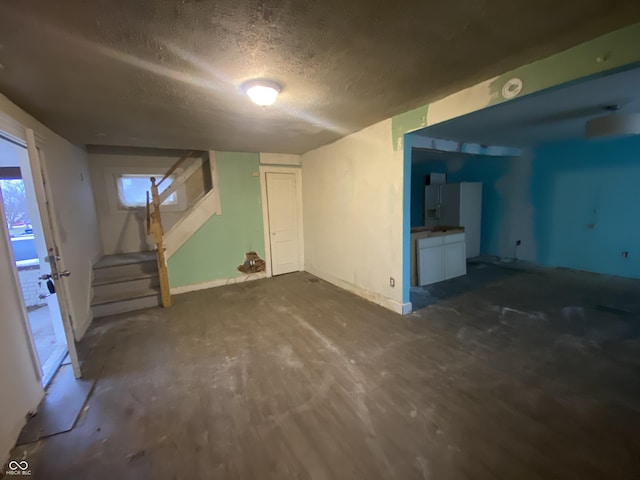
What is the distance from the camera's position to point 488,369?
2137mm

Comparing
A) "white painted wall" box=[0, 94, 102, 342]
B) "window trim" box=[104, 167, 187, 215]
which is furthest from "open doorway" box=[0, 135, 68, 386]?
"window trim" box=[104, 167, 187, 215]

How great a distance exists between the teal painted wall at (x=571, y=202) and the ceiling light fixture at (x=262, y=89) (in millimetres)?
5692

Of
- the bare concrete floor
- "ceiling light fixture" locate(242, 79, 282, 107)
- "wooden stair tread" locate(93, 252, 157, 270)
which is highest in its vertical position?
"ceiling light fixture" locate(242, 79, 282, 107)

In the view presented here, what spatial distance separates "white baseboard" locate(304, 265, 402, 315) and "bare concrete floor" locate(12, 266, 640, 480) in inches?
6.8

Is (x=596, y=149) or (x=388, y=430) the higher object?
(x=596, y=149)

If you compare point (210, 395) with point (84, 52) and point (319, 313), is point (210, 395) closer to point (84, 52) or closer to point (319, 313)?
point (319, 313)

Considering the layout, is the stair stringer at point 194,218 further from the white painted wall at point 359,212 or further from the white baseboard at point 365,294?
the white baseboard at point 365,294

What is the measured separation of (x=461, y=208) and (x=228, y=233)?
4.90 m

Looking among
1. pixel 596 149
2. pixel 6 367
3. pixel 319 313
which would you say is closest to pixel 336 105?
pixel 319 313

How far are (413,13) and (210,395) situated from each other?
2.77 meters

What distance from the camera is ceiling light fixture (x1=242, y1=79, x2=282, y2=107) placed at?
1.93 meters

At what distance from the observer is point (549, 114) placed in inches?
126

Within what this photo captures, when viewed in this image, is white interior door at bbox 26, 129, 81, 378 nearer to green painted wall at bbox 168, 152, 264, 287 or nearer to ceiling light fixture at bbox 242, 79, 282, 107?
ceiling light fixture at bbox 242, 79, 282, 107

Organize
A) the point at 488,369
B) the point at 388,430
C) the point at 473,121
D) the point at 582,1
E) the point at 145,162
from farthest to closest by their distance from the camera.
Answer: the point at 145,162
the point at 473,121
the point at 488,369
the point at 388,430
the point at 582,1
